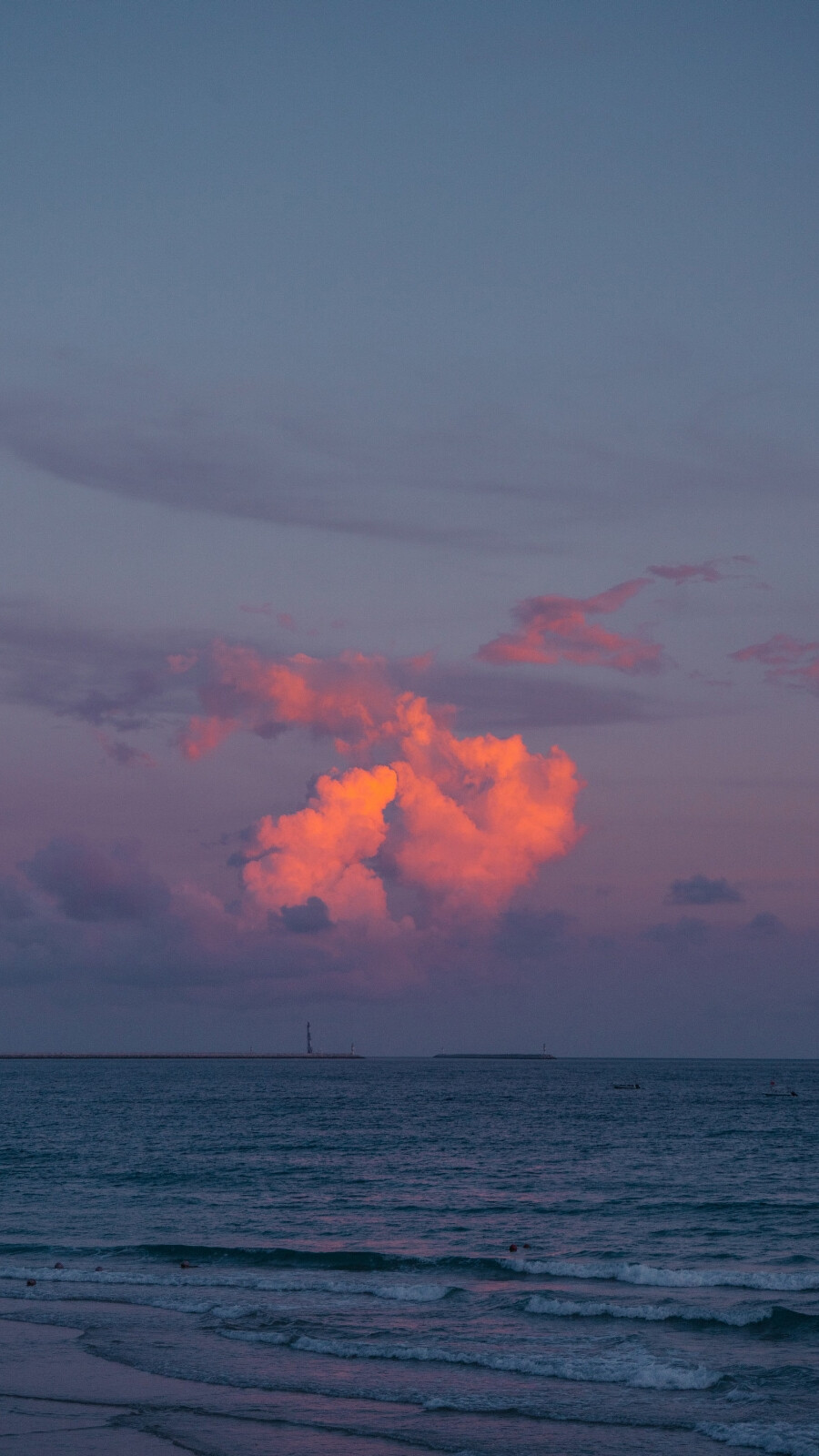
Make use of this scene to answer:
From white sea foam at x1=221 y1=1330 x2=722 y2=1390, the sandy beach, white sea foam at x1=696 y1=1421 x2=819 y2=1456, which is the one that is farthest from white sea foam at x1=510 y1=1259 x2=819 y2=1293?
the sandy beach

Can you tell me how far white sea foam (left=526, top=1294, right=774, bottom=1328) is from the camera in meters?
31.4

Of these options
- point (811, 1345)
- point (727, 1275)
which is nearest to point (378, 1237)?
point (727, 1275)

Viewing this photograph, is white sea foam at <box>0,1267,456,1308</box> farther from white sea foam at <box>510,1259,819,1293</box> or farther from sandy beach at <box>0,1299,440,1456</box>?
sandy beach at <box>0,1299,440,1456</box>

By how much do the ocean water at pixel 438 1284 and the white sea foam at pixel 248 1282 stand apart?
12 cm

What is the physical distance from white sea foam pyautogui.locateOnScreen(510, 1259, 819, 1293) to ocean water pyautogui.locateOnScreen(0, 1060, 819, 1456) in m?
0.10

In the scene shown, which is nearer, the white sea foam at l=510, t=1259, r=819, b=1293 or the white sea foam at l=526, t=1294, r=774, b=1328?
the white sea foam at l=526, t=1294, r=774, b=1328

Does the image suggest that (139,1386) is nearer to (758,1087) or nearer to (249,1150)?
(249,1150)

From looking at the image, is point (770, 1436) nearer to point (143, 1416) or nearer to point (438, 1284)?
point (143, 1416)

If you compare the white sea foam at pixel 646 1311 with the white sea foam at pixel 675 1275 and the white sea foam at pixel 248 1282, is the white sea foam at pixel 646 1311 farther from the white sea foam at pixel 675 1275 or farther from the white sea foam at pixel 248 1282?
the white sea foam at pixel 248 1282

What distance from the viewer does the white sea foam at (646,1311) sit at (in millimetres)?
31438

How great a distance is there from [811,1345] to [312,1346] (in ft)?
37.8

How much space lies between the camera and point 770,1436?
72.2 ft

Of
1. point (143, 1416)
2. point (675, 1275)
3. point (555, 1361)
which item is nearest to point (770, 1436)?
point (555, 1361)

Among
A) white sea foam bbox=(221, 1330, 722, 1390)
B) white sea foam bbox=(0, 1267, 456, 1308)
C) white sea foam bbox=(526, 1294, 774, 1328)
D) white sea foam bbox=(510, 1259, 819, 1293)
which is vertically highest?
white sea foam bbox=(221, 1330, 722, 1390)
